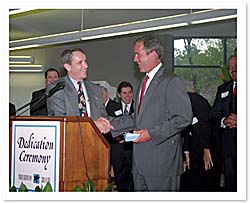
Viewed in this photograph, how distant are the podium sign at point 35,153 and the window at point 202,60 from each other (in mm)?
10099

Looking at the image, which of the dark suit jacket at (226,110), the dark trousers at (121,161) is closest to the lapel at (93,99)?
the dark suit jacket at (226,110)

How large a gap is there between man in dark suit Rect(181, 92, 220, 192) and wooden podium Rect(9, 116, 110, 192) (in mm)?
2818

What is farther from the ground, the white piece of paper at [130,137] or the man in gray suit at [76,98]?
the man in gray suit at [76,98]

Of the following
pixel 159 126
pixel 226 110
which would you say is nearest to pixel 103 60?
pixel 226 110

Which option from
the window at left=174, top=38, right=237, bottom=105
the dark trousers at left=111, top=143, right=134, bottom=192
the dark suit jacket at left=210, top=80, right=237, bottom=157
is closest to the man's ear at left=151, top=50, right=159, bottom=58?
the dark suit jacket at left=210, top=80, right=237, bottom=157

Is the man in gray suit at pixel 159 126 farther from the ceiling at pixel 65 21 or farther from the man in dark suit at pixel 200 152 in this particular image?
the ceiling at pixel 65 21

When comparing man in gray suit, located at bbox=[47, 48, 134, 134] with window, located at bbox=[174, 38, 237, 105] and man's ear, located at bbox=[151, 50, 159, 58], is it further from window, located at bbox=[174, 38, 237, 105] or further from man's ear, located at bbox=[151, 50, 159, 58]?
window, located at bbox=[174, 38, 237, 105]

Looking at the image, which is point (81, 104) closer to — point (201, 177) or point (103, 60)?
point (201, 177)

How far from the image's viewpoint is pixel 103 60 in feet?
43.0

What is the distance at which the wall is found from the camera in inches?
504

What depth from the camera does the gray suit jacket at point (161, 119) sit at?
3.94 meters

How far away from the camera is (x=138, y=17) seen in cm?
872
